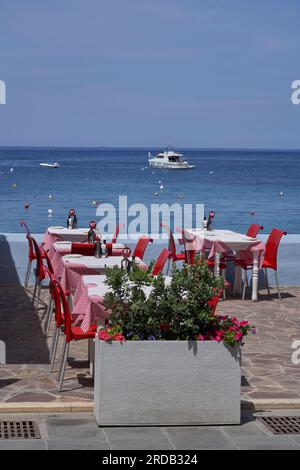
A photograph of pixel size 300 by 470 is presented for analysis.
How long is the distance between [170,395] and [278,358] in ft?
9.36

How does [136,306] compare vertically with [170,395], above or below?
above

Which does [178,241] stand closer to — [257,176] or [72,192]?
[72,192]

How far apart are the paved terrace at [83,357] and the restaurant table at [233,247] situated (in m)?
0.44

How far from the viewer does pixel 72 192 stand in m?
73.9

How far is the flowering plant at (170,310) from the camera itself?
272 inches

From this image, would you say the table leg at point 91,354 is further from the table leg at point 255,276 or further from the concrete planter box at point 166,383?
the table leg at point 255,276

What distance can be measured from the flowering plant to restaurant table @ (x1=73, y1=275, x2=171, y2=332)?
0.48 meters

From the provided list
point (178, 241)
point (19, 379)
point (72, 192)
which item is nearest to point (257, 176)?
point (72, 192)

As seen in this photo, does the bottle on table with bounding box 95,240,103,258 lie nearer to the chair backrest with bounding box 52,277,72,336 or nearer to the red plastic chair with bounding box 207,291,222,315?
the chair backrest with bounding box 52,277,72,336

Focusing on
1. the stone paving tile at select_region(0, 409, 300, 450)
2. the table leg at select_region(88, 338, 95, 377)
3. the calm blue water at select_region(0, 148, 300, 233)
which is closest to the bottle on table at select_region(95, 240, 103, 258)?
the table leg at select_region(88, 338, 95, 377)

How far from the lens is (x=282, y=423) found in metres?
7.02

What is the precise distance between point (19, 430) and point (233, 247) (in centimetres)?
685

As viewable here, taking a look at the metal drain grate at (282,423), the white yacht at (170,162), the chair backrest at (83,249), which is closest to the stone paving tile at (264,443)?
the metal drain grate at (282,423)
